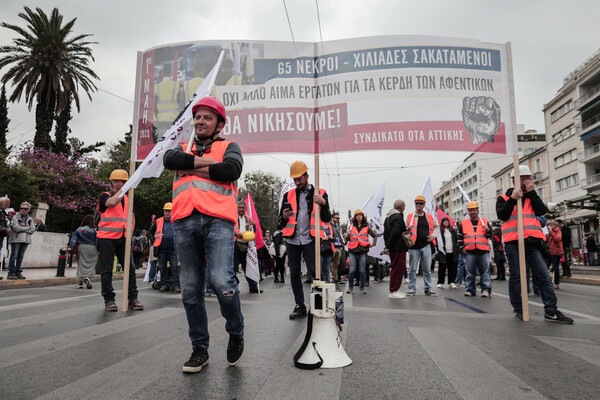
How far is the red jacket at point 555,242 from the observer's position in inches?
448

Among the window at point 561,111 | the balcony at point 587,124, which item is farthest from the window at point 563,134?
the window at point 561,111

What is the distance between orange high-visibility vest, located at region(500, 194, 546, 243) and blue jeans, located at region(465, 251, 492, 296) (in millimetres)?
3269

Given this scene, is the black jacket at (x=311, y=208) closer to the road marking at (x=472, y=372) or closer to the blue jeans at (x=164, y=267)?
the road marking at (x=472, y=372)

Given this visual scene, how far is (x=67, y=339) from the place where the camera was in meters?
3.82

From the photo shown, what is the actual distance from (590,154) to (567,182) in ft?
17.3

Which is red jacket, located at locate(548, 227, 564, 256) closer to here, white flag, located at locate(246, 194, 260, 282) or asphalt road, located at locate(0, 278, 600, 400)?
asphalt road, located at locate(0, 278, 600, 400)

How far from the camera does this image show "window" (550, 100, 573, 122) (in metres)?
39.6

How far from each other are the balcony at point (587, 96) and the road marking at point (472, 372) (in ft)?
131

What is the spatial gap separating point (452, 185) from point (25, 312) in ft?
329

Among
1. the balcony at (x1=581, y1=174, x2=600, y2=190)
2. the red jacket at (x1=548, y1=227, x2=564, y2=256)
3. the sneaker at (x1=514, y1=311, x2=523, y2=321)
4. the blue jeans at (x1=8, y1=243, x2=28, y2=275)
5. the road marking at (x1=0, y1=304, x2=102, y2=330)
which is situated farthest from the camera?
the balcony at (x1=581, y1=174, x2=600, y2=190)

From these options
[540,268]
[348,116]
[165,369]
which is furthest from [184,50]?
[540,268]

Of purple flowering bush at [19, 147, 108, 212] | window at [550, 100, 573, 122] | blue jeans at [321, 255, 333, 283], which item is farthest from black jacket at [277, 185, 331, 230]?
window at [550, 100, 573, 122]

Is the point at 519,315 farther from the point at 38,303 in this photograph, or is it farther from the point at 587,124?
the point at 587,124

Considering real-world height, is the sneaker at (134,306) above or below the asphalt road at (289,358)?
above
